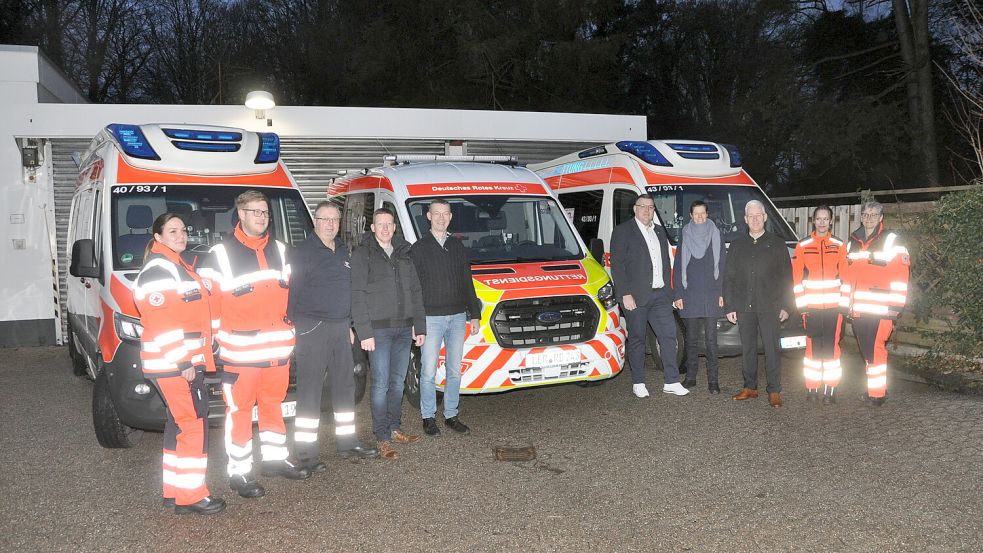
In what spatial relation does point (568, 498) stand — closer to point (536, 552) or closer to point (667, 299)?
point (536, 552)

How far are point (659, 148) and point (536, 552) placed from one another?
5549mm

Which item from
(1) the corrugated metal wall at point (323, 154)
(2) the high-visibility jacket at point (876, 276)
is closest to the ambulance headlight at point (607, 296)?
(2) the high-visibility jacket at point (876, 276)

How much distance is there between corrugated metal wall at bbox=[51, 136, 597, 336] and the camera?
11156mm

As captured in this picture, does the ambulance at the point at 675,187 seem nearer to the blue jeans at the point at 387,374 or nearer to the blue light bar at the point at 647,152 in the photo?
the blue light bar at the point at 647,152

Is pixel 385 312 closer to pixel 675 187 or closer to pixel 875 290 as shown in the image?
pixel 675 187

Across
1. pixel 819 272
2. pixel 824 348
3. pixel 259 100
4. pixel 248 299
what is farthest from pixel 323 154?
pixel 824 348

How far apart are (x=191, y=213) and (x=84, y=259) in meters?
0.97

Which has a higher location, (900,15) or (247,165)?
(900,15)

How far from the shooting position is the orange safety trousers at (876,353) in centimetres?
679

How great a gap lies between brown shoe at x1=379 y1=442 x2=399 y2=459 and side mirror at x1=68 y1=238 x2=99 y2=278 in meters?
2.51

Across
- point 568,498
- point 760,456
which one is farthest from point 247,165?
point 760,456

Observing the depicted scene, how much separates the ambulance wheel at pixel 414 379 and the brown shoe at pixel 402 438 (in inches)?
30.9

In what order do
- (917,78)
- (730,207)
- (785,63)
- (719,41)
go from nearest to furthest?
(730,207) < (917,78) < (785,63) < (719,41)

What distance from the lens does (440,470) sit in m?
5.45
